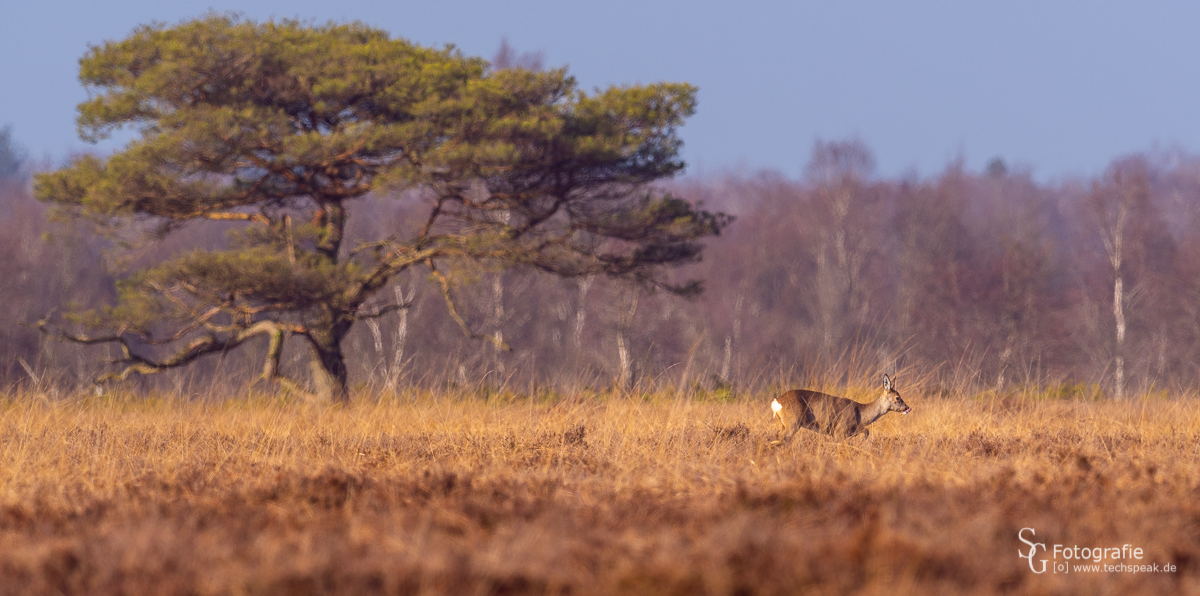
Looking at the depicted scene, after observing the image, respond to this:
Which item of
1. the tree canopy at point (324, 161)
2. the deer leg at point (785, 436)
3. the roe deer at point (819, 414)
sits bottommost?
the deer leg at point (785, 436)

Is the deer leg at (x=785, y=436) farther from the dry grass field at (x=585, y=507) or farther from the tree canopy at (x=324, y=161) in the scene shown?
the tree canopy at (x=324, y=161)

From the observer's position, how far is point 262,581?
2.38m

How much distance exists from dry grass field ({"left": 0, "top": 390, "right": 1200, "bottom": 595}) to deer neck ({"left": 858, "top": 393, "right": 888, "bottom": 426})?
303mm

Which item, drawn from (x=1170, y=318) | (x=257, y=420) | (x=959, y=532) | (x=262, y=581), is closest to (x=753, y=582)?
(x=959, y=532)

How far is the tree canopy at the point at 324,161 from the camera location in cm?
1350

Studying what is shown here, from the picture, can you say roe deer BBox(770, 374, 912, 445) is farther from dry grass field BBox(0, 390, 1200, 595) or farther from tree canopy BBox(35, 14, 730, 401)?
tree canopy BBox(35, 14, 730, 401)

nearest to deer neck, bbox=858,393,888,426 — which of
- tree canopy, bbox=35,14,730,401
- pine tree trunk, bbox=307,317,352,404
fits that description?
tree canopy, bbox=35,14,730,401

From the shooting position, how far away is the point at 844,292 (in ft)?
127

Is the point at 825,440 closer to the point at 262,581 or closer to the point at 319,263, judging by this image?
the point at 262,581

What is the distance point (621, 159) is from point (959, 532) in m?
13.1
